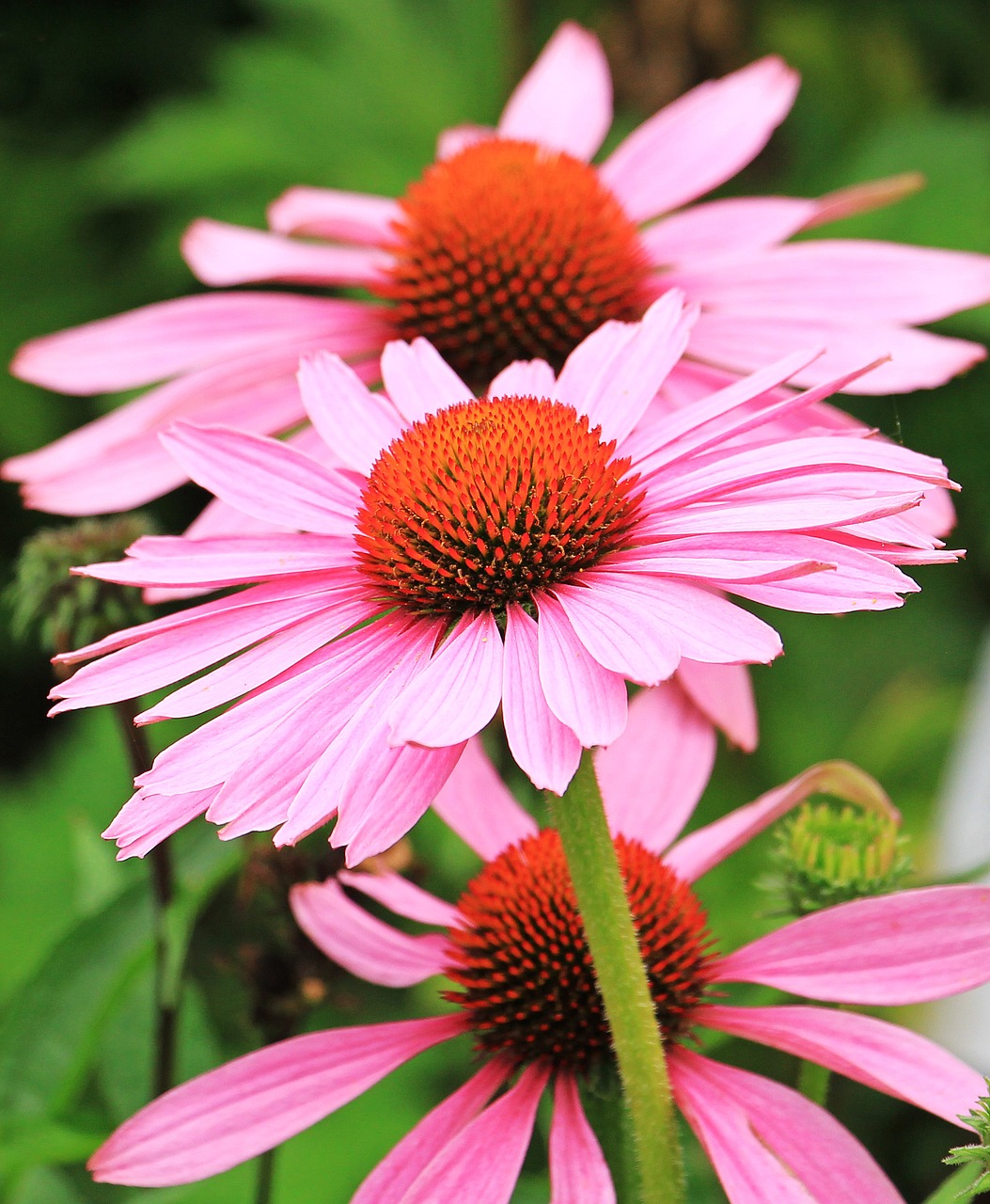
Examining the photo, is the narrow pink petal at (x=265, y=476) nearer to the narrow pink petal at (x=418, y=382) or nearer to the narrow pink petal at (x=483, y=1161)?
the narrow pink petal at (x=418, y=382)

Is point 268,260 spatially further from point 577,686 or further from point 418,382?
point 577,686

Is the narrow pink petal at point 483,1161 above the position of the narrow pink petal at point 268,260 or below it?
below

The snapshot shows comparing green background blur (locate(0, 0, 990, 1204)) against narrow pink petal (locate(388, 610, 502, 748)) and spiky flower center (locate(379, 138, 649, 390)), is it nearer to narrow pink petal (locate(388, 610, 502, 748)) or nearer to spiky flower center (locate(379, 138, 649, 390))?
spiky flower center (locate(379, 138, 649, 390))

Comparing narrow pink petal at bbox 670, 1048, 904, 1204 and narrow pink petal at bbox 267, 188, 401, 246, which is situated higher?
narrow pink petal at bbox 267, 188, 401, 246

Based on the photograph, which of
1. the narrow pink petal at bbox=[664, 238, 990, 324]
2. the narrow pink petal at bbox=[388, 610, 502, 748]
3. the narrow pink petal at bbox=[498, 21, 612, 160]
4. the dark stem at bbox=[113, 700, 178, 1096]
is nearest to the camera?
the narrow pink petal at bbox=[388, 610, 502, 748]

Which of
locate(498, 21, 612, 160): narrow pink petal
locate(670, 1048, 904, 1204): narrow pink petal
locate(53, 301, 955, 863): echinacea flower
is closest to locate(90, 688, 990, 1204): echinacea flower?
locate(670, 1048, 904, 1204): narrow pink petal

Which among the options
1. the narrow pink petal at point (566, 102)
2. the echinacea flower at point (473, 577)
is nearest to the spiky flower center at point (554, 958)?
the echinacea flower at point (473, 577)

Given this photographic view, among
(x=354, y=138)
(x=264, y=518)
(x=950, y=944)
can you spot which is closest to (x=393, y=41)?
(x=354, y=138)
